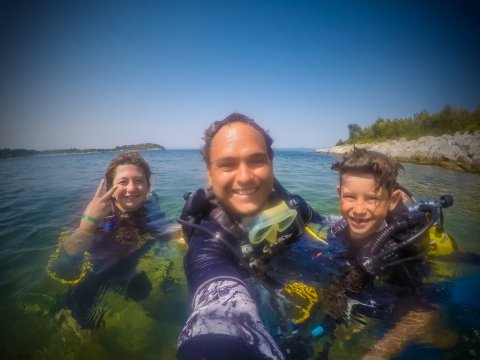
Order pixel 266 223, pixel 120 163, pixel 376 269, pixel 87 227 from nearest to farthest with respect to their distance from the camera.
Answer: pixel 266 223 → pixel 376 269 → pixel 87 227 → pixel 120 163

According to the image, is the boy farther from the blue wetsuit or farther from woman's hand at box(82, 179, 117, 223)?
woman's hand at box(82, 179, 117, 223)

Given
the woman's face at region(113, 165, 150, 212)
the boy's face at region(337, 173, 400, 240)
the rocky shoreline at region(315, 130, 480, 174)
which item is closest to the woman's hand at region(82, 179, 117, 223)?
the woman's face at region(113, 165, 150, 212)

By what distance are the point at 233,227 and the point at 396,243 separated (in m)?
1.95

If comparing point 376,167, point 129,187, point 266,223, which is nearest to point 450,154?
point 376,167

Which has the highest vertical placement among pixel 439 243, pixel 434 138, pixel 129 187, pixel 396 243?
pixel 434 138

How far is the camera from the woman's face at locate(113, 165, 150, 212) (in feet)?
14.2

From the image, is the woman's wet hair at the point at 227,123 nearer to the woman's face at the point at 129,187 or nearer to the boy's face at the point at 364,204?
the boy's face at the point at 364,204

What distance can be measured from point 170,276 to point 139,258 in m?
0.82

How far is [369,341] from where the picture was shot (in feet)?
8.48

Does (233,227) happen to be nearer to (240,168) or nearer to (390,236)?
(240,168)

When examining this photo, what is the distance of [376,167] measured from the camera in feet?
10.3

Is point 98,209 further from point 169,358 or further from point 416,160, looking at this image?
point 416,160

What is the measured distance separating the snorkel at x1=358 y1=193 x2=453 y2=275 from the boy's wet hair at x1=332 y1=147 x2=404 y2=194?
465mm

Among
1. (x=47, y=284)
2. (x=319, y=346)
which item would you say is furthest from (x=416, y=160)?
(x=47, y=284)
